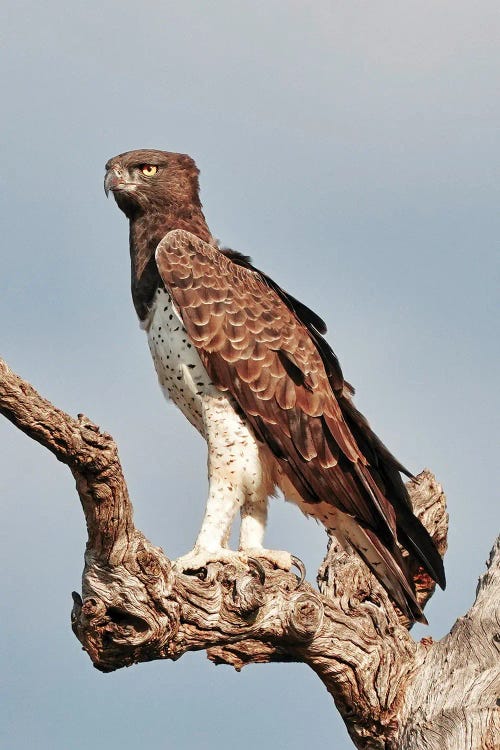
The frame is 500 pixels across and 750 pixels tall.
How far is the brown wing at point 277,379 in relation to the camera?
8477 millimetres

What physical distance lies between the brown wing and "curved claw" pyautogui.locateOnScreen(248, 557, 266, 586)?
761 millimetres

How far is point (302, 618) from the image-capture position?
7.37m

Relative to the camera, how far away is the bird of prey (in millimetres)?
8391

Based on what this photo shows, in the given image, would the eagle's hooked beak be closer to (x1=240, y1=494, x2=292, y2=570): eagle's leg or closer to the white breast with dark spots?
the white breast with dark spots

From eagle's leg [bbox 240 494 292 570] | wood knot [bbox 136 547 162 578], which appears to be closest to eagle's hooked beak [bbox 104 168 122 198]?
eagle's leg [bbox 240 494 292 570]

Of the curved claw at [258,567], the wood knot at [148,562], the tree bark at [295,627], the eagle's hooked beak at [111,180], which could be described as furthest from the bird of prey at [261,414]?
the wood knot at [148,562]

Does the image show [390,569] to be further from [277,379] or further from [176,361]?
[176,361]

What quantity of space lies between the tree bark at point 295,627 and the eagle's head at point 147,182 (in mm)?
3483

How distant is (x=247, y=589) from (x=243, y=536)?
157 cm

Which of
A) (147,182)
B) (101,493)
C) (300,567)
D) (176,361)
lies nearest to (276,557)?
(300,567)

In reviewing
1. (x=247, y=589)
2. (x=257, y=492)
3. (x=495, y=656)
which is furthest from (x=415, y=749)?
(x=257, y=492)

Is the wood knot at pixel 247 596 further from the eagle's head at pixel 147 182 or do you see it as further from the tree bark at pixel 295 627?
the eagle's head at pixel 147 182

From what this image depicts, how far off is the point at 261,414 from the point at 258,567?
131cm

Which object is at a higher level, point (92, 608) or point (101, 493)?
point (101, 493)
